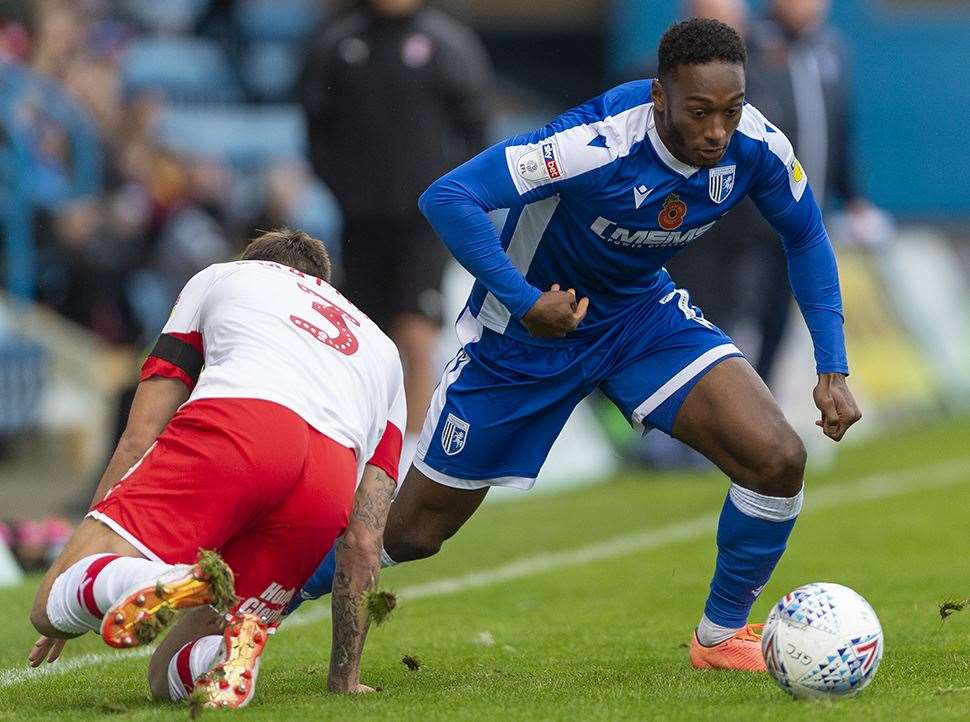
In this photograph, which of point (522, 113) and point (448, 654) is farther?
point (522, 113)

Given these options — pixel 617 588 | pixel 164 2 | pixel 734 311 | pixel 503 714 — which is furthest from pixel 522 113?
pixel 503 714

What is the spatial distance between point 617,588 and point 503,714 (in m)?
3.24

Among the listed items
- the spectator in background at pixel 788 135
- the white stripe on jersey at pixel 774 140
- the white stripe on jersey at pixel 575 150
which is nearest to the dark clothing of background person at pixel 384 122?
the spectator in background at pixel 788 135

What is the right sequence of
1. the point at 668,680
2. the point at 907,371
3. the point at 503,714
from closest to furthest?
the point at 503,714 < the point at 668,680 < the point at 907,371

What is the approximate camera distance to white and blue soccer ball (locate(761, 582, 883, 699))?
5.09 meters

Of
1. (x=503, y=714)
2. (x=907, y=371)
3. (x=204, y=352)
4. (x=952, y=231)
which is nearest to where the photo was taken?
(x=503, y=714)

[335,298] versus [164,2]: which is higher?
[335,298]

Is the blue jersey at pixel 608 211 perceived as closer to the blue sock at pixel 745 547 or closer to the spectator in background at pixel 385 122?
the blue sock at pixel 745 547

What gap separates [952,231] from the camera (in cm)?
2119

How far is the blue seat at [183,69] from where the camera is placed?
17.7m

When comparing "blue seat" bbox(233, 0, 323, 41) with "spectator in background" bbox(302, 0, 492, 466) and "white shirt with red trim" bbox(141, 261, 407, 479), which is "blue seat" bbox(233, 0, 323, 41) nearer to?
"spectator in background" bbox(302, 0, 492, 466)

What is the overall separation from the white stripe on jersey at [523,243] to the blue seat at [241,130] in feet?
36.3

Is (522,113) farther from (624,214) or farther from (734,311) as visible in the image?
(624,214)

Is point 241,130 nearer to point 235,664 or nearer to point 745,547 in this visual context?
A: point 745,547
